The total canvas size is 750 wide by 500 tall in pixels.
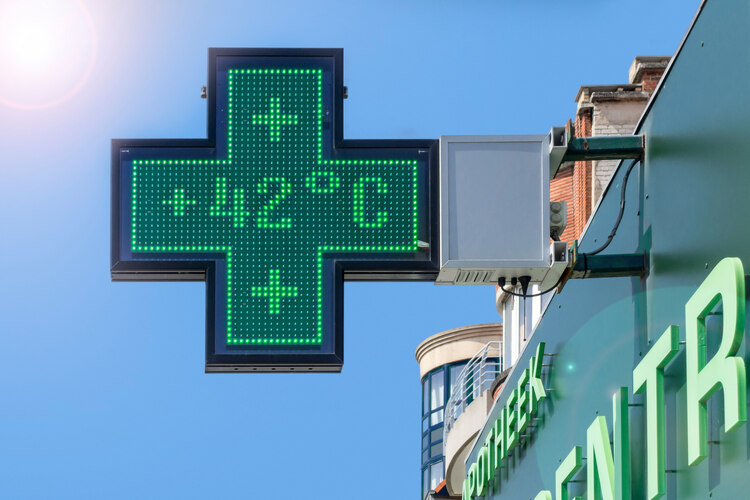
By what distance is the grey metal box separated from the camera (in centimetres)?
814

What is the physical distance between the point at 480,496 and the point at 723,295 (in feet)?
33.0

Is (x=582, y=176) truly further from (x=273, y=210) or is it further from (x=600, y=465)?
(x=273, y=210)

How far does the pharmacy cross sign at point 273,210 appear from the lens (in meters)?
8.16

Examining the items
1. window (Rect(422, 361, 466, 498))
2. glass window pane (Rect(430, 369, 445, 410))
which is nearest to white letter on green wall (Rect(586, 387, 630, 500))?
window (Rect(422, 361, 466, 498))

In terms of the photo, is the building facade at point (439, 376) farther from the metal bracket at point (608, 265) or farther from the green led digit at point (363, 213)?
the green led digit at point (363, 213)

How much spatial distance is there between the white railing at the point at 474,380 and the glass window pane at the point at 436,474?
279 centimetres

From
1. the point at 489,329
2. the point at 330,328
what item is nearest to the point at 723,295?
the point at 330,328

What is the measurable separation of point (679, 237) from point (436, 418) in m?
29.9

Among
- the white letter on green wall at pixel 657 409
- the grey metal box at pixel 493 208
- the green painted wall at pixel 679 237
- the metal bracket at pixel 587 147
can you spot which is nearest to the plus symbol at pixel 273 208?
the grey metal box at pixel 493 208

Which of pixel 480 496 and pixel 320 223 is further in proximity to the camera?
pixel 480 496

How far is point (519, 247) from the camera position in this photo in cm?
816

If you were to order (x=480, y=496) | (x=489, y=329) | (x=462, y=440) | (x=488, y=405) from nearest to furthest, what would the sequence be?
(x=480, y=496)
(x=488, y=405)
(x=462, y=440)
(x=489, y=329)

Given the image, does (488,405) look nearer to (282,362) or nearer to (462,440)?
(462,440)

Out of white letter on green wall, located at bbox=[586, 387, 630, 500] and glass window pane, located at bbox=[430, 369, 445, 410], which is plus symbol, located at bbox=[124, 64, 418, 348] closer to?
white letter on green wall, located at bbox=[586, 387, 630, 500]
